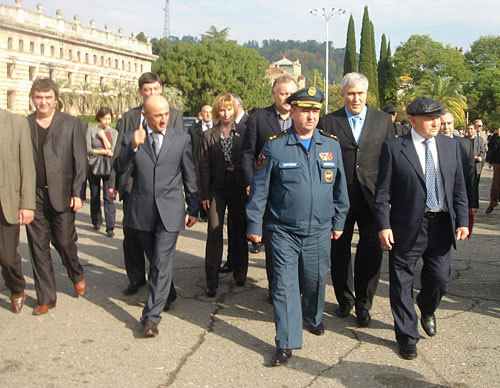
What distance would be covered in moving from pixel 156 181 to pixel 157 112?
0.58 metres

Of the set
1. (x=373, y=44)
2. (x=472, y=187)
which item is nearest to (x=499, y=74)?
(x=373, y=44)

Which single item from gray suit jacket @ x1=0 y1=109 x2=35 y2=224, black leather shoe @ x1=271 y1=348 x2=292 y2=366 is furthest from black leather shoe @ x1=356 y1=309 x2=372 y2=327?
gray suit jacket @ x1=0 y1=109 x2=35 y2=224

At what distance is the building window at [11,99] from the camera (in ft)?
209

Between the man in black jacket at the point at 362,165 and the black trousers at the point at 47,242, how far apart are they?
261cm

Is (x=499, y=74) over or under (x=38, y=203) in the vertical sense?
over

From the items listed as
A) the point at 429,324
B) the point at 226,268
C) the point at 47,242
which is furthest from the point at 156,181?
the point at 429,324

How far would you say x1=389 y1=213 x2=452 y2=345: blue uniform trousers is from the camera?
→ 4.71m

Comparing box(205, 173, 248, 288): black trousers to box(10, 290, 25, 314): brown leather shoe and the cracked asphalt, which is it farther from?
box(10, 290, 25, 314): brown leather shoe

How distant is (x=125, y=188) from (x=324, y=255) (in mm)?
1874

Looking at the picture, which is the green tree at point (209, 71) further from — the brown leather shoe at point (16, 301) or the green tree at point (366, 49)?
the brown leather shoe at point (16, 301)

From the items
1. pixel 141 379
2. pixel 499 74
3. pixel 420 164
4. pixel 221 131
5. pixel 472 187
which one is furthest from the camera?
pixel 499 74

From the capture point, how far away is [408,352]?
179 inches

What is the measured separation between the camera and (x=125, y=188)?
5465mm

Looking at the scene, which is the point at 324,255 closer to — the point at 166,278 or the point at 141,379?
the point at 166,278
